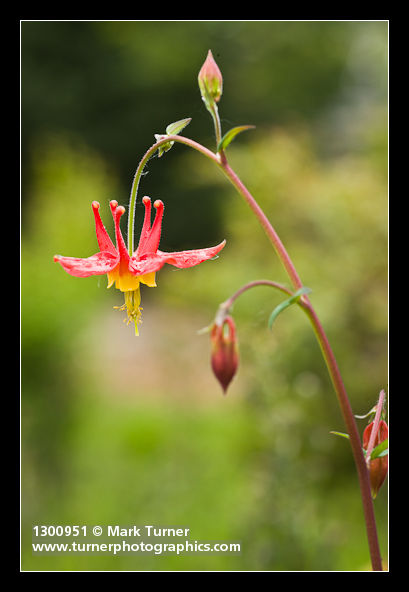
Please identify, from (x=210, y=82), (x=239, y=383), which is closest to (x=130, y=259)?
(x=210, y=82)

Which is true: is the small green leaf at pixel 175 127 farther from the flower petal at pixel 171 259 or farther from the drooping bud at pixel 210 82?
the flower petal at pixel 171 259

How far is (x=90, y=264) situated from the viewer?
4.17 ft

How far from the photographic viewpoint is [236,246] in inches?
171

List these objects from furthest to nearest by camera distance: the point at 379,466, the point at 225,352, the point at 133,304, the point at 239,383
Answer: the point at 239,383
the point at 133,304
the point at 379,466
the point at 225,352

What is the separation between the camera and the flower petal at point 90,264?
4.03ft

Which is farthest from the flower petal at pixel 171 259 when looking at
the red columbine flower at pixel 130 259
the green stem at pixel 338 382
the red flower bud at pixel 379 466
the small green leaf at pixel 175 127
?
the red flower bud at pixel 379 466

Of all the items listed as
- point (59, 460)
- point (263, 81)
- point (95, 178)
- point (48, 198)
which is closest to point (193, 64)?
point (263, 81)

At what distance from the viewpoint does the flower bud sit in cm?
114

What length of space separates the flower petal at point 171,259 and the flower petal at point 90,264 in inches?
1.7

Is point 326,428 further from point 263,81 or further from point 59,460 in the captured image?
point 263,81

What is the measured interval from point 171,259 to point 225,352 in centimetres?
22

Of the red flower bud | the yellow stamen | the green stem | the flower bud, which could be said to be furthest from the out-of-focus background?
the red flower bud

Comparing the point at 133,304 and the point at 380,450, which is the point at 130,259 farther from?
the point at 380,450

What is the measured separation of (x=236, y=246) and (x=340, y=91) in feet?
9.48
